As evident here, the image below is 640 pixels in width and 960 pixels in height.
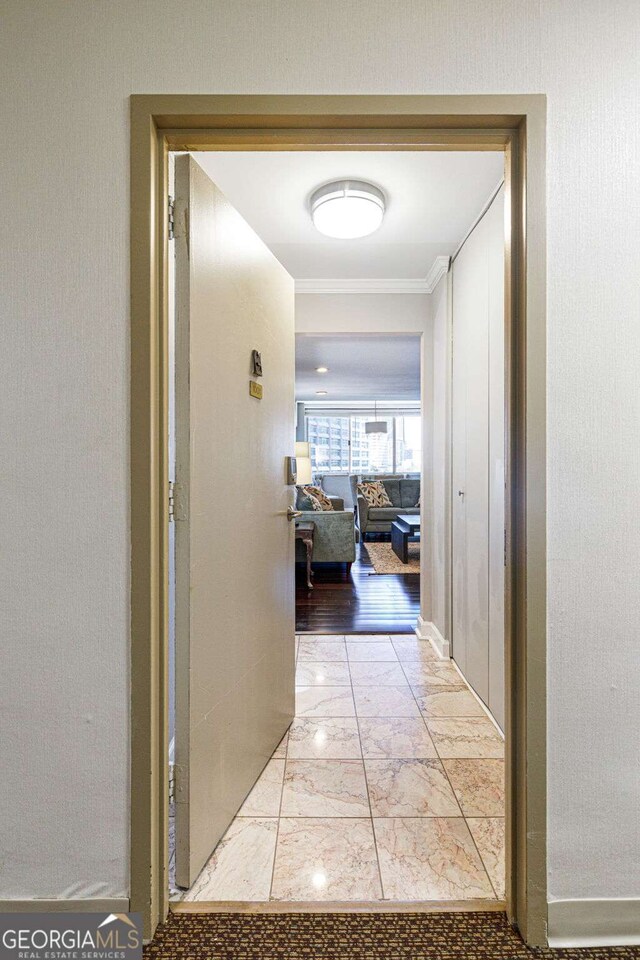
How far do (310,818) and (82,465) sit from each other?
1393 millimetres

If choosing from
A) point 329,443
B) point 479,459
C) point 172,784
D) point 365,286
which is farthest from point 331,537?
point 329,443

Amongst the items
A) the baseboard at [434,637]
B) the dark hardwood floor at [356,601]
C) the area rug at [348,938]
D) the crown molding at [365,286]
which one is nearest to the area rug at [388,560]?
the dark hardwood floor at [356,601]

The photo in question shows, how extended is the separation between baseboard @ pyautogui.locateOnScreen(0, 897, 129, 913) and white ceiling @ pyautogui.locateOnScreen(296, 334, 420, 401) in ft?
10.5

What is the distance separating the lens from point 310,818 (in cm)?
164

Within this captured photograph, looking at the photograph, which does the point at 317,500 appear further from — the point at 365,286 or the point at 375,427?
the point at 375,427

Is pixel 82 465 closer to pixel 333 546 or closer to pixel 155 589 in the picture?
pixel 155 589

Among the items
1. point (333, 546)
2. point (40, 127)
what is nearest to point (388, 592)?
point (333, 546)

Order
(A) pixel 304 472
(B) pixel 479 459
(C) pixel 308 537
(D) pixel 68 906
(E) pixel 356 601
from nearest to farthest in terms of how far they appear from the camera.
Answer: (D) pixel 68 906 → (B) pixel 479 459 → (A) pixel 304 472 → (E) pixel 356 601 → (C) pixel 308 537

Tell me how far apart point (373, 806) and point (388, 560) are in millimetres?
4653

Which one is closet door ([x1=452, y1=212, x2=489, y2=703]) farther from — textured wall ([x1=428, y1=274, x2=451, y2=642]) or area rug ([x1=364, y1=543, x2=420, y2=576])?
area rug ([x1=364, y1=543, x2=420, y2=576])

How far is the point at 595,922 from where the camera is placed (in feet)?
3.94

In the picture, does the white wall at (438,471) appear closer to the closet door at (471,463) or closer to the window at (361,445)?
the closet door at (471,463)

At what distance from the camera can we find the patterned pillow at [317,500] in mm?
5871

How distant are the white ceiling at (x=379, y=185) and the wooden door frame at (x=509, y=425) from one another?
657 mm
